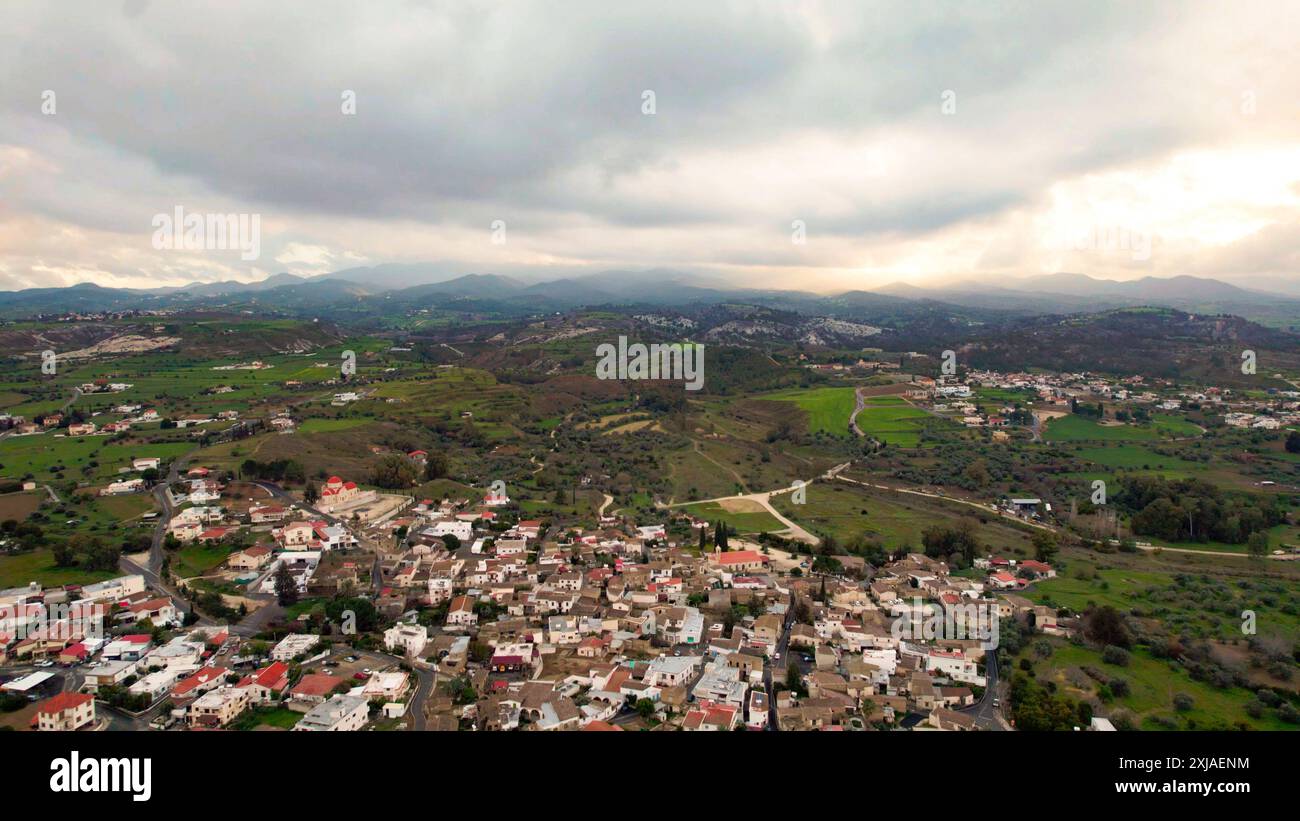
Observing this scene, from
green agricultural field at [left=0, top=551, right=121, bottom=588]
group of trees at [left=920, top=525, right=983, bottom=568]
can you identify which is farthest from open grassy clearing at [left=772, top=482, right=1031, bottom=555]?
green agricultural field at [left=0, top=551, right=121, bottom=588]

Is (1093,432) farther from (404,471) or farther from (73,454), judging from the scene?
(73,454)

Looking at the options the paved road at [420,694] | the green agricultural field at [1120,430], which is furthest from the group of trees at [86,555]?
the green agricultural field at [1120,430]

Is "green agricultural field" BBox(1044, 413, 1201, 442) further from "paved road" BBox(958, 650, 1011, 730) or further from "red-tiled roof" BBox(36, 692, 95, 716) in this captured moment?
"red-tiled roof" BBox(36, 692, 95, 716)

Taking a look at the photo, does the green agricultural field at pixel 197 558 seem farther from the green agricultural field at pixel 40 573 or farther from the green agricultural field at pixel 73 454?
the green agricultural field at pixel 73 454

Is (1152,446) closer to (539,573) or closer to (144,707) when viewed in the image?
(539,573)

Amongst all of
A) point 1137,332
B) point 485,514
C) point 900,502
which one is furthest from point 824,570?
point 1137,332

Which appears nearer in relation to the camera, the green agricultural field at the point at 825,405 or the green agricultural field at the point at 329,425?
the green agricultural field at the point at 329,425

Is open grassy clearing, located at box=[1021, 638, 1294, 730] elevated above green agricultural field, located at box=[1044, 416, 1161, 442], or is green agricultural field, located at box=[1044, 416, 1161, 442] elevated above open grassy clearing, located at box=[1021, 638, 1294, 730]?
green agricultural field, located at box=[1044, 416, 1161, 442]

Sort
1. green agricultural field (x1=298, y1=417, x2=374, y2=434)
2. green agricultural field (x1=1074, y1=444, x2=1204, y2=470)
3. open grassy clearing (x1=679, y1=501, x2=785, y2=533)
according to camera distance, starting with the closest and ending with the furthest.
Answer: open grassy clearing (x1=679, y1=501, x2=785, y2=533) < green agricultural field (x1=1074, y1=444, x2=1204, y2=470) < green agricultural field (x1=298, y1=417, x2=374, y2=434)
